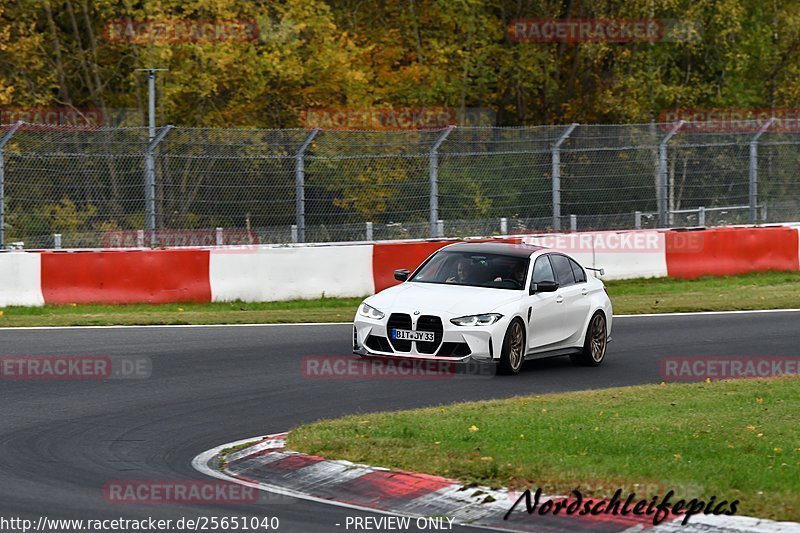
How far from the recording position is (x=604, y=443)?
385 inches

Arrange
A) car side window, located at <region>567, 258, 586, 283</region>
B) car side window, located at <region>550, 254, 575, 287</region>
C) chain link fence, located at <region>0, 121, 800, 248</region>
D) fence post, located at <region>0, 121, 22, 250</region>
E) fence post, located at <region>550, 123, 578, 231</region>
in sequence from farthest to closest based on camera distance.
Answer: fence post, located at <region>550, 123, 578, 231</region>, chain link fence, located at <region>0, 121, 800, 248</region>, fence post, located at <region>0, 121, 22, 250</region>, car side window, located at <region>567, 258, 586, 283</region>, car side window, located at <region>550, 254, 575, 287</region>

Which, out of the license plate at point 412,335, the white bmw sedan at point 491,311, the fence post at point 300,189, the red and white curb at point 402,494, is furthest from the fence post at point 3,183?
the red and white curb at point 402,494

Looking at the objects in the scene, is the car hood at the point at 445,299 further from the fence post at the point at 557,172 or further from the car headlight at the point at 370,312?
the fence post at the point at 557,172

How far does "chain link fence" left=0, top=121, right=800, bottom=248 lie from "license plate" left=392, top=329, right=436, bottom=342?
26.5 ft

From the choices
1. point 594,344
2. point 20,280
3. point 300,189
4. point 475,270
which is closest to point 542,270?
point 475,270

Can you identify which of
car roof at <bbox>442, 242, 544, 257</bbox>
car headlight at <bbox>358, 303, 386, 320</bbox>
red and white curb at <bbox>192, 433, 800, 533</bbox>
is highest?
car roof at <bbox>442, 242, 544, 257</bbox>

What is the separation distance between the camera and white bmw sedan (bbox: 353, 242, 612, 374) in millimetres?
14305

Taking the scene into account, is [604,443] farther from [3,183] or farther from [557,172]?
[557,172]

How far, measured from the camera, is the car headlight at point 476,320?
14.2 m

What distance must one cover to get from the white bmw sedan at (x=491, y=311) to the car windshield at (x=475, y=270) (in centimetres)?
1

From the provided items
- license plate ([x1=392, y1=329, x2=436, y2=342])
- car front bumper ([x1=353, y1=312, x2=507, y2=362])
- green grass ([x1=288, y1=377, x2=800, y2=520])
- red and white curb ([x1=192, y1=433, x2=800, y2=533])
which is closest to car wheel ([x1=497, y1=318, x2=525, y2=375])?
car front bumper ([x1=353, y1=312, x2=507, y2=362])

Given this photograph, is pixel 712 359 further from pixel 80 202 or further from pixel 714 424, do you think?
pixel 80 202

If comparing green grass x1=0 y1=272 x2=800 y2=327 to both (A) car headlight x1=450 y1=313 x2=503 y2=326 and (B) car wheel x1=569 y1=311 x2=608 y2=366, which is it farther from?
(A) car headlight x1=450 y1=313 x2=503 y2=326

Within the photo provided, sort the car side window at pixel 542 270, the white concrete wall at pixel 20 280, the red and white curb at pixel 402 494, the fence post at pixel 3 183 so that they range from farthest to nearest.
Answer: the white concrete wall at pixel 20 280 → the fence post at pixel 3 183 → the car side window at pixel 542 270 → the red and white curb at pixel 402 494
